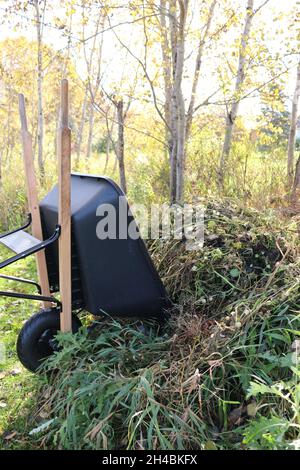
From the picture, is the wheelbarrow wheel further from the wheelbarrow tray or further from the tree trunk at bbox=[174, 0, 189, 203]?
the tree trunk at bbox=[174, 0, 189, 203]

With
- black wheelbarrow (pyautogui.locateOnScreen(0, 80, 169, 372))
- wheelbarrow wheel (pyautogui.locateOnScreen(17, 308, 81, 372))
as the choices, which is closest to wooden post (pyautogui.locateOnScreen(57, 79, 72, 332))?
black wheelbarrow (pyautogui.locateOnScreen(0, 80, 169, 372))

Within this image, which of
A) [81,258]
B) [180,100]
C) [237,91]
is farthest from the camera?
[237,91]

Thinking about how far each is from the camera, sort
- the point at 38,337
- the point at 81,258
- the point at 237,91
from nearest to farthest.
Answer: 1. the point at 81,258
2. the point at 38,337
3. the point at 237,91

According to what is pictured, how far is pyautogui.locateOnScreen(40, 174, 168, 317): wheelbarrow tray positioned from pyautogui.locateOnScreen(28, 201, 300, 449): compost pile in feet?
0.63

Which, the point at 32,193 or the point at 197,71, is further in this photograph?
the point at 197,71

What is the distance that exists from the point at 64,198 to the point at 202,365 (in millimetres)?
1183

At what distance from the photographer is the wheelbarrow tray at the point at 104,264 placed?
2.16 meters

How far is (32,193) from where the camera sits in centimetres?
238

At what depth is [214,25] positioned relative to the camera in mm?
4656

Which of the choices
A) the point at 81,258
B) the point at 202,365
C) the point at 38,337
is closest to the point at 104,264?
the point at 81,258

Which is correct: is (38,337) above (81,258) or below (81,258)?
below

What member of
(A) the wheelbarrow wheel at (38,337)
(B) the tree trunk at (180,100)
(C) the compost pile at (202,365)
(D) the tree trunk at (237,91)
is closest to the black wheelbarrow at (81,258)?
(A) the wheelbarrow wheel at (38,337)

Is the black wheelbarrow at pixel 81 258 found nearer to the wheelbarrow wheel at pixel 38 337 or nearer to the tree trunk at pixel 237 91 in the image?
the wheelbarrow wheel at pixel 38 337

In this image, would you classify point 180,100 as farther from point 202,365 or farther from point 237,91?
point 202,365
